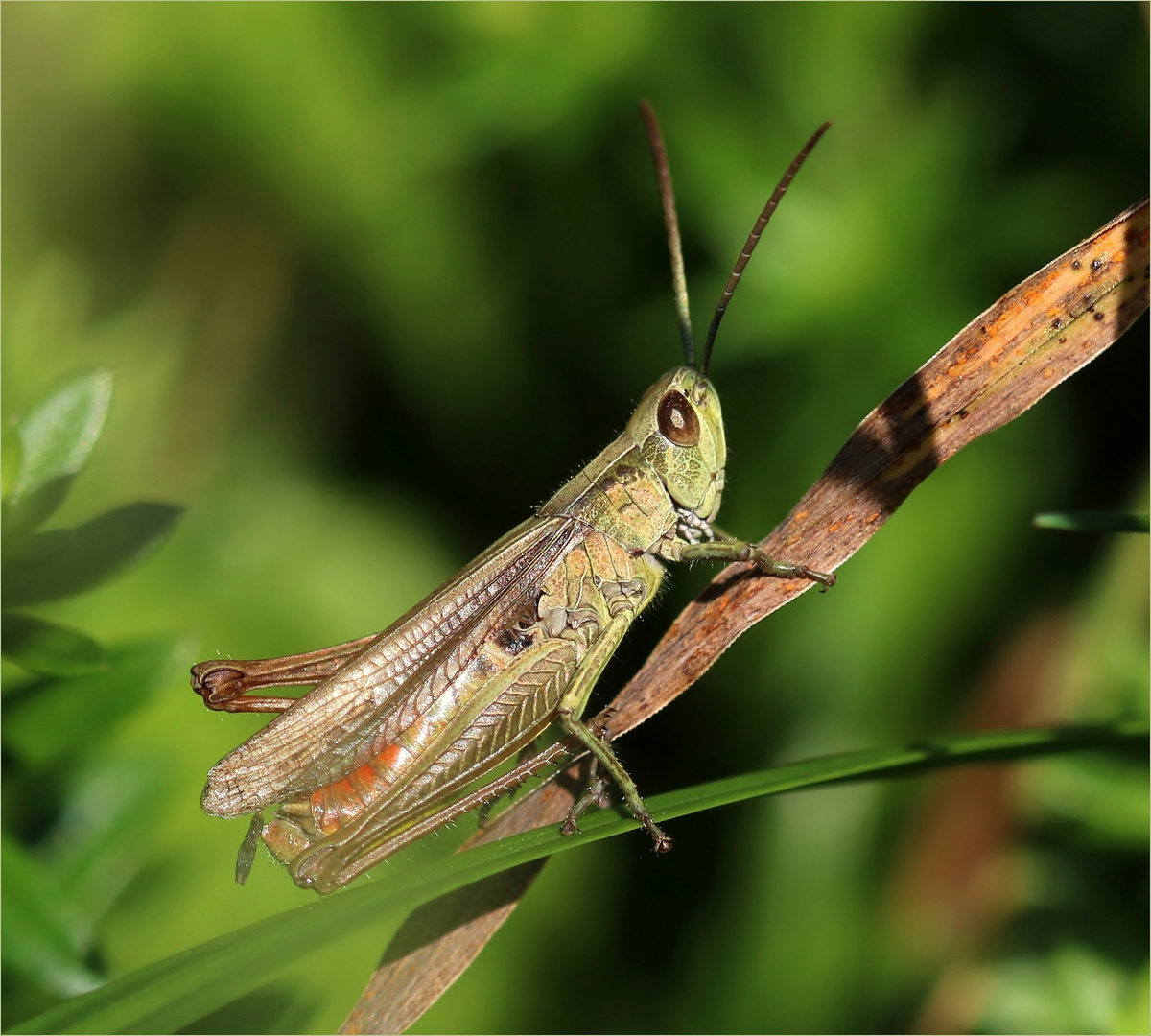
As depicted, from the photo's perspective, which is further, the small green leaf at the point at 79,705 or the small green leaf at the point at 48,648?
the small green leaf at the point at 79,705

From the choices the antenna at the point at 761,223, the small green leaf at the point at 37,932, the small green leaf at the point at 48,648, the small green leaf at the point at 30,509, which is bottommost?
the small green leaf at the point at 37,932

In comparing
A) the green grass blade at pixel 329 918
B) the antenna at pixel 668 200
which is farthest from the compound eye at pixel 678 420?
the green grass blade at pixel 329 918

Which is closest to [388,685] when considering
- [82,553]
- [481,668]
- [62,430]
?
[481,668]

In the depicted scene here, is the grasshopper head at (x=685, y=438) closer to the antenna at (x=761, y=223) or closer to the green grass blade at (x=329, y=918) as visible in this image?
the antenna at (x=761, y=223)

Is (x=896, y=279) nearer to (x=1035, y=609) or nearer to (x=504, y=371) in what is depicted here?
(x=1035, y=609)

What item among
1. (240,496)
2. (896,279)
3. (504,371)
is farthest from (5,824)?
(896,279)

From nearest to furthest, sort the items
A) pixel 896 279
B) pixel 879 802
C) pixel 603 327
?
pixel 896 279
pixel 879 802
pixel 603 327

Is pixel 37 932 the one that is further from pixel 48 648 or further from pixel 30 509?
pixel 30 509
